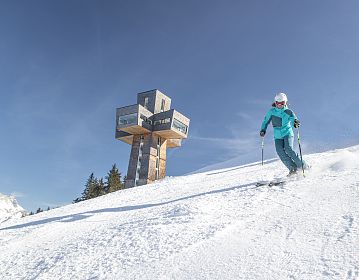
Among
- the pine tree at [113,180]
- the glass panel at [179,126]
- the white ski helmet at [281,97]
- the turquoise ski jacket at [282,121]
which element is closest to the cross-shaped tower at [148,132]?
the glass panel at [179,126]

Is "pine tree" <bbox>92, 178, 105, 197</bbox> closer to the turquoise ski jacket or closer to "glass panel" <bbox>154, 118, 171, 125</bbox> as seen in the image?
"glass panel" <bbox>154, 118, 171, 125</bbox>

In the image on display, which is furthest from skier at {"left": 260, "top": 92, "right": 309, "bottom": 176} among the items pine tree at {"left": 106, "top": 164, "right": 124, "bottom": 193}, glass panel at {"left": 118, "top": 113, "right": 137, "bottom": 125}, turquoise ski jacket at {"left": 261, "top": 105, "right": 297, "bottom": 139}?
pine tree at {"left": 106, "top": 164, "right": 124, "bottom": 193}

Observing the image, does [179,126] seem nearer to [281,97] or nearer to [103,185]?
[103,185]

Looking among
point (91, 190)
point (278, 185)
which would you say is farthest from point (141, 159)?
point (278, 185)

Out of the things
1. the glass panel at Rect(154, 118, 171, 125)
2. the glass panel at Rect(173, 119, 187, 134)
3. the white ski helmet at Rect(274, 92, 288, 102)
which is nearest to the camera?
the white ski helmet at Rect(274, 92, 288, 102)

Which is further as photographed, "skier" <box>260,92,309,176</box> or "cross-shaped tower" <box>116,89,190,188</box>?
"cross-shaped tower" <box>116,89,190,188</box>

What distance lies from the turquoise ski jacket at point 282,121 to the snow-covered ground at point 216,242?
2753 mm

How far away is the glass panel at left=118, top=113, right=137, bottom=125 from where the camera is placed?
133 feet

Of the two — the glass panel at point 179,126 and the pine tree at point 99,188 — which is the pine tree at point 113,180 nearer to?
the pine tree at point 99,188

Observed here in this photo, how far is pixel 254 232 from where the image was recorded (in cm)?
515

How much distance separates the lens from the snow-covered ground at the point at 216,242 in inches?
158

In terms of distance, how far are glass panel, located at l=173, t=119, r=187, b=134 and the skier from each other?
3170cm

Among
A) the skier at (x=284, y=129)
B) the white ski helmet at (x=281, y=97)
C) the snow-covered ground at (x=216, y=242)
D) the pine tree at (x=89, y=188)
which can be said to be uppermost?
the pine tree at (x=89, y=188)

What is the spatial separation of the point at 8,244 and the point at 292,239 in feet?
17.8
